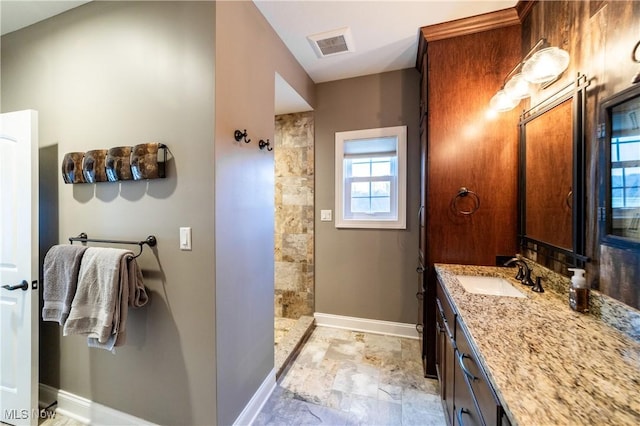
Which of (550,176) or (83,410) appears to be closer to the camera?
(550,176)

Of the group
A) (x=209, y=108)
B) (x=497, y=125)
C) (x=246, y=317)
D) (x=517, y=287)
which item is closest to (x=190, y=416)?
(x=246, y=317)

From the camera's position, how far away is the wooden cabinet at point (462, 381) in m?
0.74

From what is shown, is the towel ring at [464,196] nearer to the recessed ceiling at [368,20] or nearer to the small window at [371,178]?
the small window at [371,178]

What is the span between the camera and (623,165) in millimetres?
950

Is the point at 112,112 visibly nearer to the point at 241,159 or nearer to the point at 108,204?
the point at 108,204

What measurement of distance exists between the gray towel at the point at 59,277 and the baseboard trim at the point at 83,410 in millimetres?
633

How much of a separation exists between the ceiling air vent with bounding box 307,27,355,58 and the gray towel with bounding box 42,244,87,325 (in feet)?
7.21

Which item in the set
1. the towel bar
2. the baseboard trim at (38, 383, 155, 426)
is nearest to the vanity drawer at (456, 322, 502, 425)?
the towel bar

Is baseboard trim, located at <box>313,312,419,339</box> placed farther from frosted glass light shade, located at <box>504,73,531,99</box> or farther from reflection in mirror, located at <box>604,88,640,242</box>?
frosted glass light shade, located at <box>504,73,531,99</box>

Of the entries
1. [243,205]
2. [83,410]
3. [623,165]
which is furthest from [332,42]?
[83,410]

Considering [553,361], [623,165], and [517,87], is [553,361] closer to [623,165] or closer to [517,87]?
[623,165]

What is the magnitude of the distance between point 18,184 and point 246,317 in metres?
1.66

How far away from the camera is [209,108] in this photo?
125 centimetres

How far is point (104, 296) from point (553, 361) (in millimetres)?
1915
